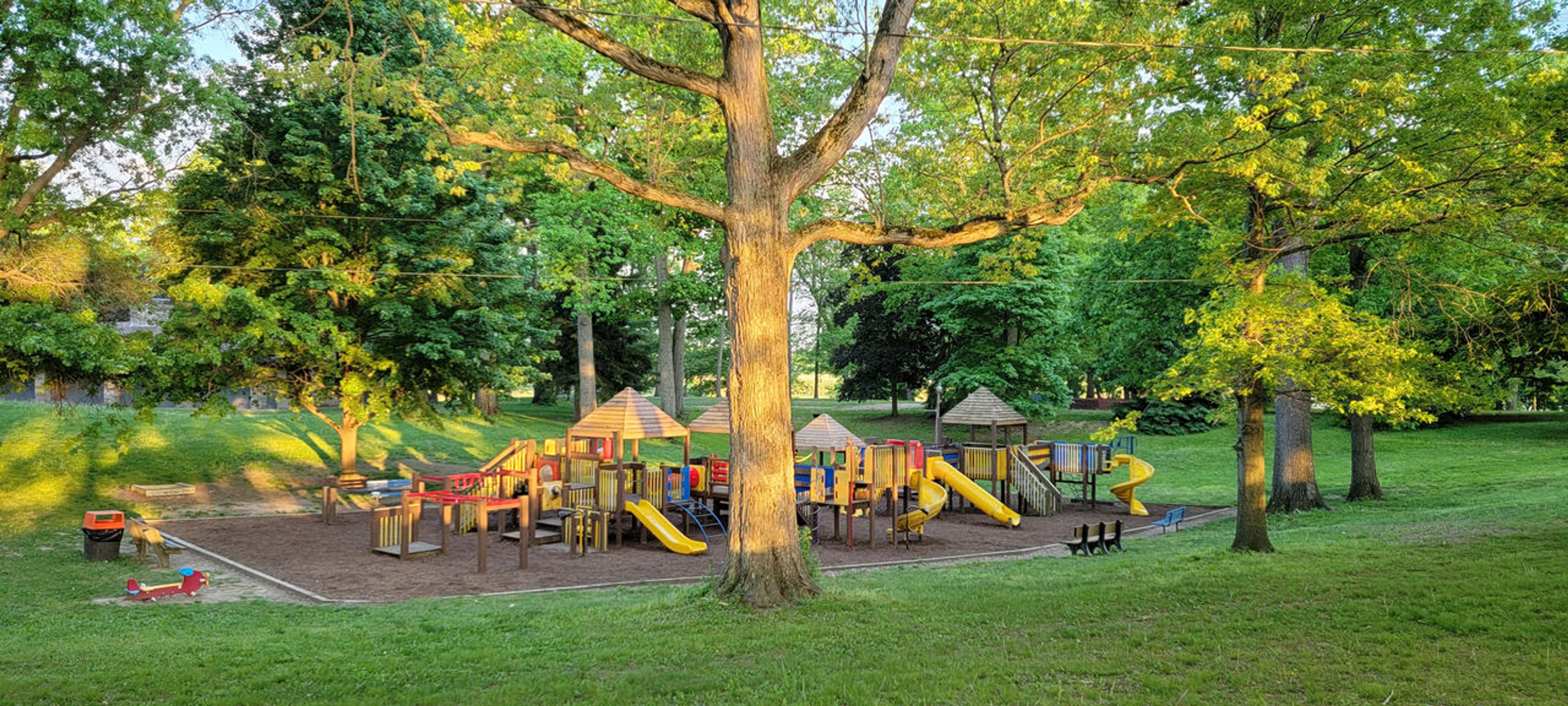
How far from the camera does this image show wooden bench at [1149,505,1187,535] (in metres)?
17.3

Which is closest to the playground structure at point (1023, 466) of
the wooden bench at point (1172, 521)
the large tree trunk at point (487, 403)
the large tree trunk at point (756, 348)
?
the wooden bench at point (1172, 521)

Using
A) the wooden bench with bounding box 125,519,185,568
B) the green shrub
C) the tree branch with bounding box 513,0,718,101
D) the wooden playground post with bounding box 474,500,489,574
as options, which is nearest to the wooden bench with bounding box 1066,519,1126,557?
the wooden playground post with bounding box 474,500,489,574

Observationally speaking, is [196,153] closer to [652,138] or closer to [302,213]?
[302,213]

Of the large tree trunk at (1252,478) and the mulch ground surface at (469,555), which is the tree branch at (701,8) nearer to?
the mulch ground surface at (469,555)

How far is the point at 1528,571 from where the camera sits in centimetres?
908

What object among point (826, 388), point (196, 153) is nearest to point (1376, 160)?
point (196, 153)

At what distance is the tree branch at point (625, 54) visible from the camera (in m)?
8.88

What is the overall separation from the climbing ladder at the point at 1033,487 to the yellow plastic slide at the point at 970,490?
3.24ft

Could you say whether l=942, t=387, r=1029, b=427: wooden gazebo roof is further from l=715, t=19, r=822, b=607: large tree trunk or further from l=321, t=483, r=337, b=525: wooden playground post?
l=321, t=483, r=337, b=525: wooden playground post

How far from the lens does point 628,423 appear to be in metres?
18.4

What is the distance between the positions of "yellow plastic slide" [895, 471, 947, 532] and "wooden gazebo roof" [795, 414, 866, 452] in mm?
1770

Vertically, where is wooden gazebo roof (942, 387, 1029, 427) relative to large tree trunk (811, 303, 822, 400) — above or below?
below

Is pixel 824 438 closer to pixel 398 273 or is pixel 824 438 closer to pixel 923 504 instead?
pixel 923 504

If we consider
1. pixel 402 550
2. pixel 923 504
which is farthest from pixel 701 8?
pixel 923 504
